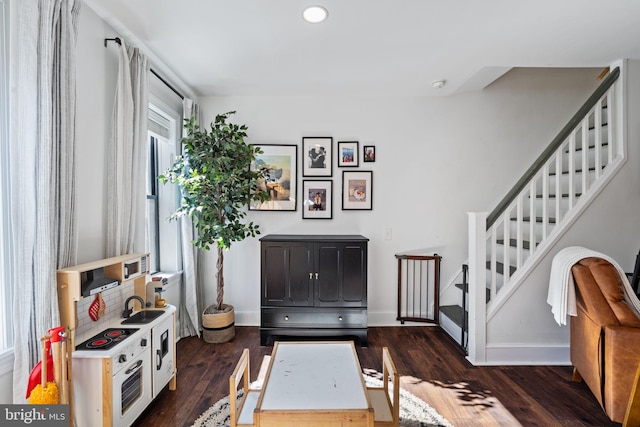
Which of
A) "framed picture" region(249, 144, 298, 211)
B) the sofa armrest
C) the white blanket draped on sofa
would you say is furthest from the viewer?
"framed picture" region(249, 144, 298, 211)

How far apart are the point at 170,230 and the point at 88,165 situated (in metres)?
1.30

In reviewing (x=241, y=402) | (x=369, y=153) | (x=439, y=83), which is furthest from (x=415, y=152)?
(x=241, y=402)

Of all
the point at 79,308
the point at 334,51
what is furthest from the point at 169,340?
the point at 334,51

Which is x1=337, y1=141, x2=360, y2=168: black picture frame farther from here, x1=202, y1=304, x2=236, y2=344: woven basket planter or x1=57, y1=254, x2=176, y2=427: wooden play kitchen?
x1=57, y1=254, x2=176, y2=427: wooden play kitchen

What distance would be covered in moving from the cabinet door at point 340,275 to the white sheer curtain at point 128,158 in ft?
5.24

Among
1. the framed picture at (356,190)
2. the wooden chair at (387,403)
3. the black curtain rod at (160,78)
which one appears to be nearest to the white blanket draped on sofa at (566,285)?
the wooden chair at (387,403)

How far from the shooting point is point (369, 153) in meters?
3.46

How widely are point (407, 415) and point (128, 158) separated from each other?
8.77 feet

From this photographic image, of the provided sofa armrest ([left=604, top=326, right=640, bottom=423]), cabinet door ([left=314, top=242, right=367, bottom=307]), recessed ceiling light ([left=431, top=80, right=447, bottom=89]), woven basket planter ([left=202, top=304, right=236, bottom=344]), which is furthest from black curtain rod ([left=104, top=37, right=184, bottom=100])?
sofa armrest ([left=604, top=326, right=640, bottom=423])

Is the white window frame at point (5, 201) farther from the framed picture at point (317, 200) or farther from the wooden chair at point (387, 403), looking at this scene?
the framed picture at point (317, 200)

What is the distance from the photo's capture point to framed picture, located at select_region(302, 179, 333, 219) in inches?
136

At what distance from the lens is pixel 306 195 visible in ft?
11.4

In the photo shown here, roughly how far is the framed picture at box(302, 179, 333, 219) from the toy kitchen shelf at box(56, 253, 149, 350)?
6.21 ft

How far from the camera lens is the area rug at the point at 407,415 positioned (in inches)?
72.7
